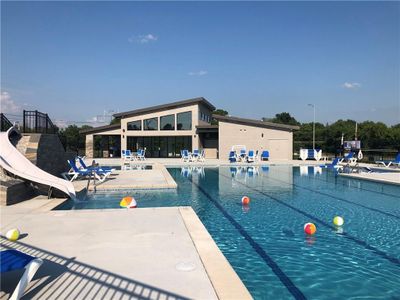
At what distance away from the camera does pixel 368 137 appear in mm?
38625

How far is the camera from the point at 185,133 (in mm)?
31156

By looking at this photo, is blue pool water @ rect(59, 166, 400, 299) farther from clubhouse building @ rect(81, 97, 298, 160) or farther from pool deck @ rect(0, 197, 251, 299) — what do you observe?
clubhouse building @ rect(81, 97, 298, 160)

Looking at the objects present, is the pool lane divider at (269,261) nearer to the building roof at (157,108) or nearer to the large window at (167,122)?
the building roof at (157,108)

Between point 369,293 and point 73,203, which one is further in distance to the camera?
point 73,203

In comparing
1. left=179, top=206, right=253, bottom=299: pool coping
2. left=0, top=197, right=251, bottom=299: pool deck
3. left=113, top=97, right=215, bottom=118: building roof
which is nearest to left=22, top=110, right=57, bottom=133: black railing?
left=0, top=197, right=251, bottom=299: pool deck

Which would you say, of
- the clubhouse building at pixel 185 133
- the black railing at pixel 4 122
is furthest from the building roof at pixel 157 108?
the black railing at pixel 4 122

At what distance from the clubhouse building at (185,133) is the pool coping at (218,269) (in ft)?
82.3

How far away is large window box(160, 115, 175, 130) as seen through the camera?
1233 inches

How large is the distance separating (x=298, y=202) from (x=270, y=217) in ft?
7.75

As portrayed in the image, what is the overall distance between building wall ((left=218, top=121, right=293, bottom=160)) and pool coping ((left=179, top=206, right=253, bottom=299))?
2494 cm

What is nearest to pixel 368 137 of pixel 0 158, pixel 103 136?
pixel 103 136

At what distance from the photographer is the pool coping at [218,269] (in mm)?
3393

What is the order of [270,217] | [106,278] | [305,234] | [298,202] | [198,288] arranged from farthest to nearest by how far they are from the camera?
[298,202]
[270,217]
[305,234]
[106,278]
[198,288]

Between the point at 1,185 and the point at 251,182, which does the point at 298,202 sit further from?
the point at 1,185
